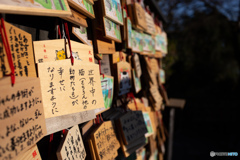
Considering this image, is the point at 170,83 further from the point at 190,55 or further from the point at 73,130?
the point at 73,130

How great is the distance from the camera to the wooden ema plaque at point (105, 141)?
1.06 meters

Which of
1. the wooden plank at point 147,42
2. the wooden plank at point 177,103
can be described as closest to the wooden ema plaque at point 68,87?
the wooden plank at point 147,42

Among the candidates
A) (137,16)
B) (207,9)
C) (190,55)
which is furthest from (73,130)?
(207,9)

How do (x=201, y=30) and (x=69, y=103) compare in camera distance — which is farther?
(x=201, y=30)

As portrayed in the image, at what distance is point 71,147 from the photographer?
891 mm

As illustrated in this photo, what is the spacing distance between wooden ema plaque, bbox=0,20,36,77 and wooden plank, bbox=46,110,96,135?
8.4 inches

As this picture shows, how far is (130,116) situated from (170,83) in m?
7.26

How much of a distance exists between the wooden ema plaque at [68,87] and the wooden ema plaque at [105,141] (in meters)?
0.22

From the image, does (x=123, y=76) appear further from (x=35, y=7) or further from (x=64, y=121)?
(x=35, y=7)

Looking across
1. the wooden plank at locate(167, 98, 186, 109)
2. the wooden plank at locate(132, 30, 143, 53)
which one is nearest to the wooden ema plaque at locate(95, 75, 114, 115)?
the wooden plank at locate(132, 30, 143, 53)

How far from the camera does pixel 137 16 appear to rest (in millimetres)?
1667

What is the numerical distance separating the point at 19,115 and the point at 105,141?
2.04ft

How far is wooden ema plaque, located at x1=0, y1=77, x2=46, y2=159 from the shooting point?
1.88ft

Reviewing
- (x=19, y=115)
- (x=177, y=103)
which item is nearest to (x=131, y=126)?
(x=19, y=115)
